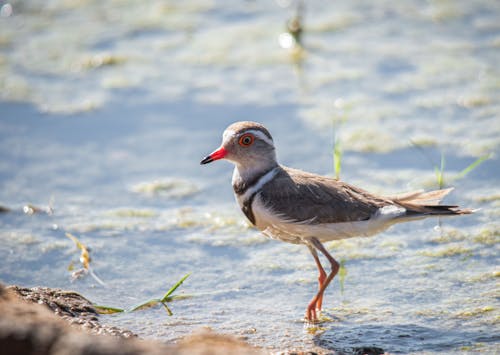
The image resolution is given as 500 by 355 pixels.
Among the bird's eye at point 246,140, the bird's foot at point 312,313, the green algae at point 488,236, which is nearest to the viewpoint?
the bird's foot at point 312,313

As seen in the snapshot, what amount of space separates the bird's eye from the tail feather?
41.7 inches

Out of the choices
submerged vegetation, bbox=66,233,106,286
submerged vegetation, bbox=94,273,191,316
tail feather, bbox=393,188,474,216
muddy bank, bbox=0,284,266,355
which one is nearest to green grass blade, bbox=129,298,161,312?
submerged vegetation, bbox=94,273,191,316

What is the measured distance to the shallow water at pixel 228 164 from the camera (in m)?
5.24

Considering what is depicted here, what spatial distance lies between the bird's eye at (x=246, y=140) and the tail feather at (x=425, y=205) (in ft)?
3.47

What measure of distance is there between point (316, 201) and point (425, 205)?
0.72m

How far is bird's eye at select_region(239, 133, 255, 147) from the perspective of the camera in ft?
→ 17.7

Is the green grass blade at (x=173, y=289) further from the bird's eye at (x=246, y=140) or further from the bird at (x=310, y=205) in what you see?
the bird's eye at (x=246, y=140)

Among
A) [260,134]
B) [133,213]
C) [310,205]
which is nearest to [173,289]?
[310,205]

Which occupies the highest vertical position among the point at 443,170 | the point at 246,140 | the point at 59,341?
the point at 246,140

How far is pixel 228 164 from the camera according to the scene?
7.28 meters

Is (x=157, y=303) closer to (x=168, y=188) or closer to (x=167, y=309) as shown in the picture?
(x=167, y=309)

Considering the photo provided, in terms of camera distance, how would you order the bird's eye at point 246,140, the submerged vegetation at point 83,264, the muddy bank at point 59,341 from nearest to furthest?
the muddy bank at point 59,341 → the bird's eye at point 246,140 → the submerged vegetation at point 83,264

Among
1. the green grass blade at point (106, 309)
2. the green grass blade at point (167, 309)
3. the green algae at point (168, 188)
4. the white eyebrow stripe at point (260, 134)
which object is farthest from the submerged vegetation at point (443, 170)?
the green grass blade at point (106, 309)

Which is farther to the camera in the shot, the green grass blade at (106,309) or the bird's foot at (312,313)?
the green grass blade at (106,309)
